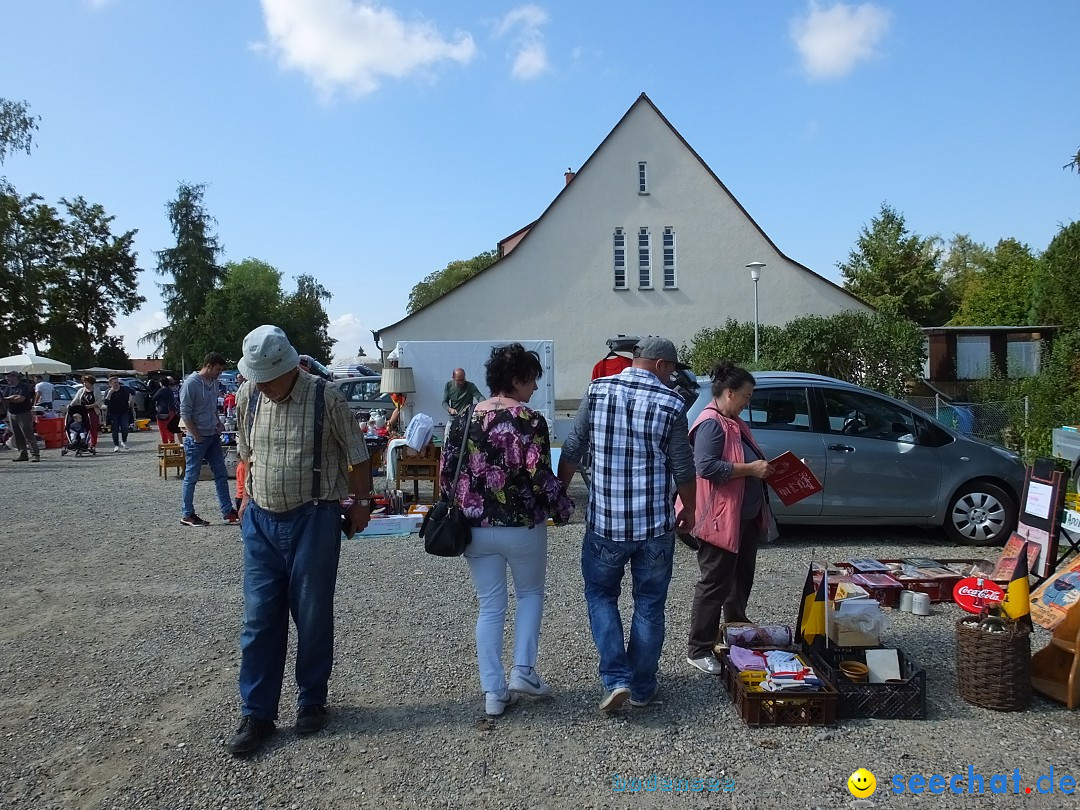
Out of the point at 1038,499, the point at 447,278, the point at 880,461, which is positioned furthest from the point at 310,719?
the point at 447,278

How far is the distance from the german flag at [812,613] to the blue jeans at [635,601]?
1.04m

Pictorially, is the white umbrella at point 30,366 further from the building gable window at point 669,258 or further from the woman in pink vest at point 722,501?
the woman in pink vest at point 722,501

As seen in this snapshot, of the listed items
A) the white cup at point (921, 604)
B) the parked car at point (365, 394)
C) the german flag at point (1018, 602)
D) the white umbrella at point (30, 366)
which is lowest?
the white cup at point (921, 604)

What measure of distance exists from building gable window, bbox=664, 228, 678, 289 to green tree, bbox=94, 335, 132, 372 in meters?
47.0

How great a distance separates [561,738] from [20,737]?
8.54 feet

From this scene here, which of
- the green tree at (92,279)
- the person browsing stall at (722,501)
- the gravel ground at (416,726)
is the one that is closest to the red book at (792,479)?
the person browsing stall at (722,501)

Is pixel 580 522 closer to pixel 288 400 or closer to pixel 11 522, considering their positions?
pixel 288 400

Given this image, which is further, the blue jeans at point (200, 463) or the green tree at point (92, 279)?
the green tree at point (92, 279)

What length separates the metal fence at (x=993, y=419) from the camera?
13961 mm

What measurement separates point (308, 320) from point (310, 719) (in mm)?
87380

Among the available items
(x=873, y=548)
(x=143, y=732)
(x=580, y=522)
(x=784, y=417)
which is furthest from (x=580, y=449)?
(x=580, y=522)

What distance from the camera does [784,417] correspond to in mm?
7621

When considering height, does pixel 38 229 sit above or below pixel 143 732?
above

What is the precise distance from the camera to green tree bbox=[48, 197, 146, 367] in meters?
47.2
